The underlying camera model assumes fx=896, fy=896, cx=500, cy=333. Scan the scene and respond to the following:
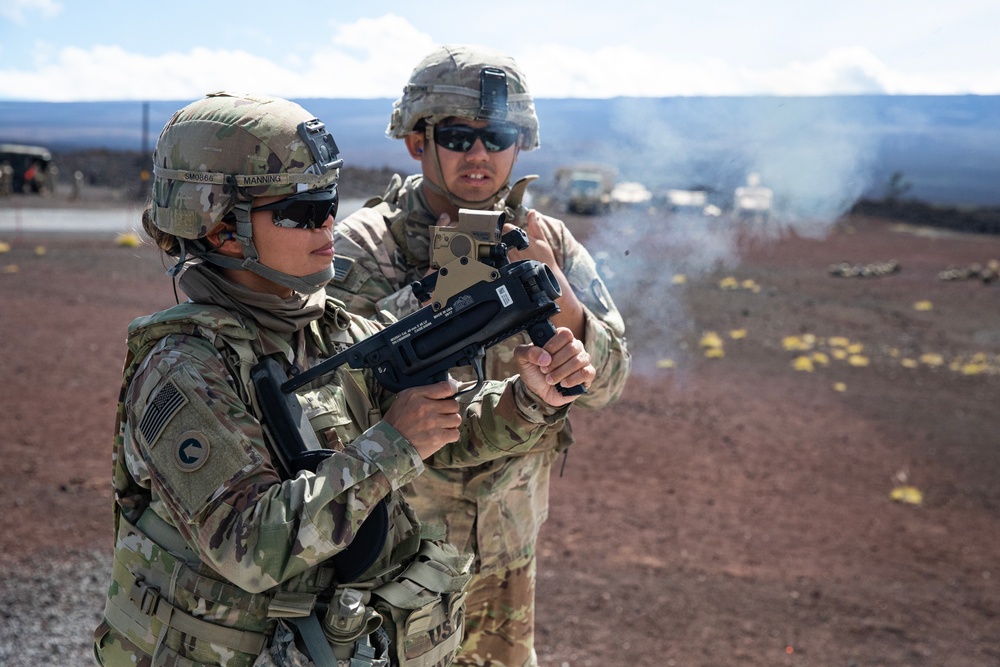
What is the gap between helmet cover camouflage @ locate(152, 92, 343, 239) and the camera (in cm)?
236

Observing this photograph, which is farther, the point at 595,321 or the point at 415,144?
the point at 415,144

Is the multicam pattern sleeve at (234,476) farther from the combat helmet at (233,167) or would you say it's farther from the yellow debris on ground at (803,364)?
the yellow debris on ground at (803,364)

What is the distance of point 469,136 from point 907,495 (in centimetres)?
655

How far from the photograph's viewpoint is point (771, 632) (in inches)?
234

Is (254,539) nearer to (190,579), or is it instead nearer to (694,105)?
(190,579)

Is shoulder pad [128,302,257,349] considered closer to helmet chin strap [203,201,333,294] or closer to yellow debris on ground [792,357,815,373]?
helmet chin strap [203,201,333,294]

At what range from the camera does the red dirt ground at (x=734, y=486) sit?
6016mm

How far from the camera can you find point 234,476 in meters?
2.09

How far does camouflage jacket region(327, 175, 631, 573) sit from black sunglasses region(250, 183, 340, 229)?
2.84 feet

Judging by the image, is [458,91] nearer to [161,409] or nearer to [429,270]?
[429,270]

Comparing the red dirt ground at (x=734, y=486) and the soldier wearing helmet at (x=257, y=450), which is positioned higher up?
the soldier wearing helmet at (x=257, y=450)

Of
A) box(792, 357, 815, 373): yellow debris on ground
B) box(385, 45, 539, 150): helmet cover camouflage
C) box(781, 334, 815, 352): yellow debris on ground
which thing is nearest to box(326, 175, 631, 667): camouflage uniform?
box(385, 45, 539, 150): helmet cover camouflage

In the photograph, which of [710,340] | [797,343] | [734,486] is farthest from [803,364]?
[734,486]

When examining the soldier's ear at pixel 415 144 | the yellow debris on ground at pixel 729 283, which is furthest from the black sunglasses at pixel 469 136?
the yellow debris on ground at pixel 729 283
